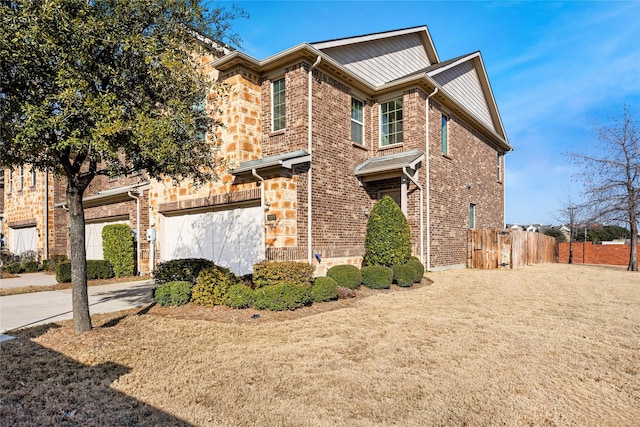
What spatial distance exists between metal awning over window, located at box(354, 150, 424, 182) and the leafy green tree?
6595 mm

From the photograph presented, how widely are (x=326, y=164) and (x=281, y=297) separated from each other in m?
4.99

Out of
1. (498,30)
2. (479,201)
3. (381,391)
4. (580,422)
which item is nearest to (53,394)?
(381,391)

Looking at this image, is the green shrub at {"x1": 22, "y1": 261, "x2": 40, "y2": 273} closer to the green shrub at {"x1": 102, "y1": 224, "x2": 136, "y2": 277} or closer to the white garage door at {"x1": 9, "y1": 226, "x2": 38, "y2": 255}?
the white garage door at {"x1": 9, "y1": 226, "x2": 38, "y2": 255}

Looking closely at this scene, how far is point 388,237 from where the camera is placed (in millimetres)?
11070

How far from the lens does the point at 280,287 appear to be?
772cm

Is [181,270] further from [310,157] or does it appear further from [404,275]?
[404,275]

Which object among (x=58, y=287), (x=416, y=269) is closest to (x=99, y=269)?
(x=58, y=287)

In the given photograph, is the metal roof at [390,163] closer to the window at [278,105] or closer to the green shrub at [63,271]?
the window at [278,105]

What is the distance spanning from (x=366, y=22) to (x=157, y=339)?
1375 centimetres

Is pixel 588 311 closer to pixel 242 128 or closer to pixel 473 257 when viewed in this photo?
pixel 473 257

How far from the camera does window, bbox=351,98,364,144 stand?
512 inches

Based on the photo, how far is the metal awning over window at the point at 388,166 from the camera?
12.0 m

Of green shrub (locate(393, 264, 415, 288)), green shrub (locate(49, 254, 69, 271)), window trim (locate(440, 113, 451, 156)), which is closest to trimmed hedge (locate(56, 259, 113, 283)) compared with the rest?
green shrub (locate(49, 254, 69, 271))

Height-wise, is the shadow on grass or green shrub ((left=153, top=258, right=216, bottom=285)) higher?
green shrub ((left=153, top=258, right=216, bottom=285))
